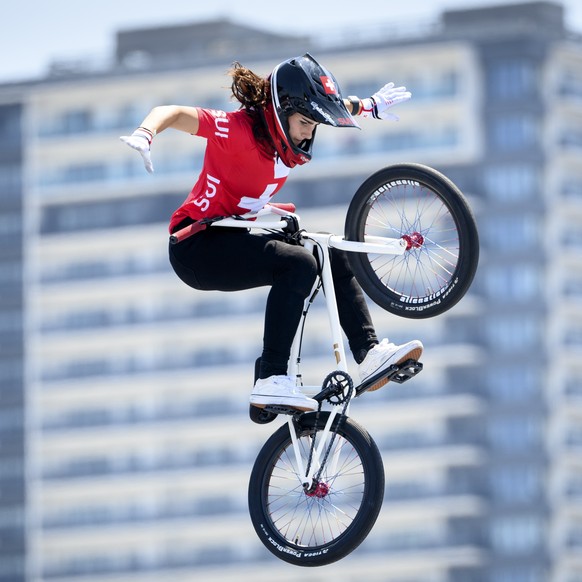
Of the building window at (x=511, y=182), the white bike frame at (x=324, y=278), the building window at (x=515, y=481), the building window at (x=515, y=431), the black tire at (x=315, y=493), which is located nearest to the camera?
the black tire at (x=315, y=493)

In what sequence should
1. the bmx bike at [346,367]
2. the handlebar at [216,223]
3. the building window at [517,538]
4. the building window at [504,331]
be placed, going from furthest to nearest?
the building window at [504,331] → the building window at [517,538] → the handlebar at [216,223] → the bmx bike at [346,367]

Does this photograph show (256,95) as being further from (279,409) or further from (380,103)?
(279,409)

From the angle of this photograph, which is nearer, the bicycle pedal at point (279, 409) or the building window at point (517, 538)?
the bicycle pedal at point (279, 409)

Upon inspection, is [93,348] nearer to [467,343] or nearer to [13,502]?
[13,502]

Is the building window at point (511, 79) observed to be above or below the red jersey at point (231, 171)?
above

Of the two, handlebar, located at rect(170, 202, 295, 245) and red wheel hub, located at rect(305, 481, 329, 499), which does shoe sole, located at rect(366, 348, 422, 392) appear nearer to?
red wheel hub, located at rect(305, 481, 329, 499)

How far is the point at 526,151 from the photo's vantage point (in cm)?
15262

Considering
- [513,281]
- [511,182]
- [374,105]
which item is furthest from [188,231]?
[511,182]

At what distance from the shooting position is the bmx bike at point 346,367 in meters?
14.3

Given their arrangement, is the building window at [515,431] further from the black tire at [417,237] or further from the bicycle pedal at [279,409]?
the bicycle pedal at [279,409]

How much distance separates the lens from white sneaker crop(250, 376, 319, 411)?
14453 millimetres

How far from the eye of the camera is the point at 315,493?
14352mm

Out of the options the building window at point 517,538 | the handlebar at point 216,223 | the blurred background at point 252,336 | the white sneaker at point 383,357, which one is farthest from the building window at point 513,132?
the handlebar at point 216,223

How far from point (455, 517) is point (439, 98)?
3710 centimetres
